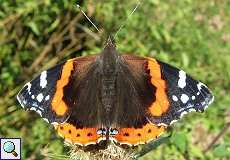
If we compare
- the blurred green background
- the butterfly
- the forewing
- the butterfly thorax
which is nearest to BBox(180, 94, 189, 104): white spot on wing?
the butterfly

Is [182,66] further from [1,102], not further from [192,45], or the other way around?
[1,102]

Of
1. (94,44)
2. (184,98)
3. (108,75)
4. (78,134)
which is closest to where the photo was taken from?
(78,134)

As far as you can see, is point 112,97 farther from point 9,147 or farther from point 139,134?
point 9,147

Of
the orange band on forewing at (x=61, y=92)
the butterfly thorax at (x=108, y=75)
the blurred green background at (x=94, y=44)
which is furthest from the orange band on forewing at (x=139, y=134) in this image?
the blurred green background at (x=94, y=44)

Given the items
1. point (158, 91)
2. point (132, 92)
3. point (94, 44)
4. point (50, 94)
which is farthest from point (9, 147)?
point (94, 44)

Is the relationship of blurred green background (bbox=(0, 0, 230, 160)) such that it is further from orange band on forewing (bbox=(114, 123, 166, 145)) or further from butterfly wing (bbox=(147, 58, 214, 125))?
orange band on forewing (bbox=(114, 123, 166, 145))

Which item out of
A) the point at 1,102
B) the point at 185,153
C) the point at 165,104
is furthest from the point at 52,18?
the point at 165,104
